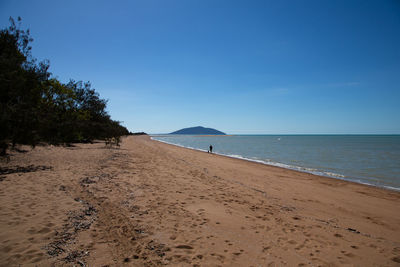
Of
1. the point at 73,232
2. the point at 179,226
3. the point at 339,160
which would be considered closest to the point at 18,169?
the point at 73,232

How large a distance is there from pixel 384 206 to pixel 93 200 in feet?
38.4

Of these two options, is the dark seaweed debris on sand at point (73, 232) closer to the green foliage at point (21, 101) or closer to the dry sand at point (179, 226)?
the dry sand at point (179, 226)

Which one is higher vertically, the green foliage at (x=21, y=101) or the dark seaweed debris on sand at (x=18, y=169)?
the green foliage at (x=21, y=101)

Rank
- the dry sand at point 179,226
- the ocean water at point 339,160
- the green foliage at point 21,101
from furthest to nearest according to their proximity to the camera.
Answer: the ocean water at point 339,160 < the green foliage at point 21,101 < the dry sand at point 179,226

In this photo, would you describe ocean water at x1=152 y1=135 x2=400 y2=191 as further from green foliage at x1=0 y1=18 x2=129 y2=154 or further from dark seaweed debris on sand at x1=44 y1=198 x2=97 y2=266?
green foliage at x1=0 y1=18 x2=129 y2=154

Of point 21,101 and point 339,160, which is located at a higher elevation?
point 21,101

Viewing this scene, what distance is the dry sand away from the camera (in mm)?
3615

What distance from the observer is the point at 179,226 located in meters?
4.84

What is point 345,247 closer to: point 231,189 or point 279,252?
point 279,252

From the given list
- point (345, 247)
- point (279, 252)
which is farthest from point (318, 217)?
point (279, 252)

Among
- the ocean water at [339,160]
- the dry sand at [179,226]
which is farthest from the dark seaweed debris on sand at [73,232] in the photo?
the ocean water at [339,160]

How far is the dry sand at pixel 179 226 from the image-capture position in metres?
3.62

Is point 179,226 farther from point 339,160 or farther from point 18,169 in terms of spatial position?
point 339,160

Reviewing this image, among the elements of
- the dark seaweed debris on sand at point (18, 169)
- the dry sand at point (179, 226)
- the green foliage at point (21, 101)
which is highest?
the green foliage at point (21, 101)
